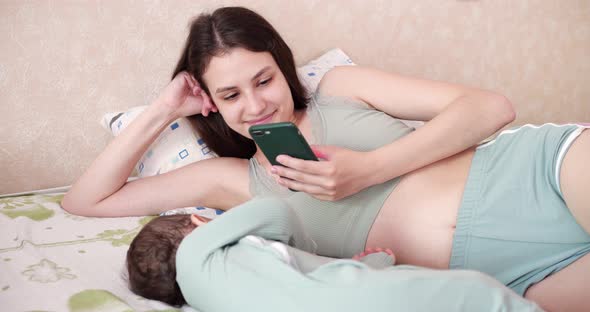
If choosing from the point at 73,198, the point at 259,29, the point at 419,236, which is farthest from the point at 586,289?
the point at 73,198

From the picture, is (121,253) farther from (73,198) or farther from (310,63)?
(310,63)

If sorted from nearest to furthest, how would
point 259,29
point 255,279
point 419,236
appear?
point 255,279 < point 419,236 < point 259,29

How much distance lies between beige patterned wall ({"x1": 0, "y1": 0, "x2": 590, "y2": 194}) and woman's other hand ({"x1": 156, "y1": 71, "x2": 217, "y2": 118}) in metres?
0.27

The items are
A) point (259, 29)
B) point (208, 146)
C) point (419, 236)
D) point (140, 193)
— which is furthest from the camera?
point (208, 146)

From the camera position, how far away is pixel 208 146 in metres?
1.69

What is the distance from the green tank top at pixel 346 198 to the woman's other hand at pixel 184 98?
24 centimetres

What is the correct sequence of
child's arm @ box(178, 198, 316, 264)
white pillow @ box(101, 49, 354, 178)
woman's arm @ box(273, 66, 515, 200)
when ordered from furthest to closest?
white pillow @ box(101, 49, 354, 178), woman's arm @ box(273, 66, 515, 200), child's arm @ box(178, 198, 316, 264)

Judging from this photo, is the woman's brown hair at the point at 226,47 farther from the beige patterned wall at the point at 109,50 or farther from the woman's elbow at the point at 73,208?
the woman's elbow at the point at 73,208

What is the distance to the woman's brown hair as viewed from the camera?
1.42m

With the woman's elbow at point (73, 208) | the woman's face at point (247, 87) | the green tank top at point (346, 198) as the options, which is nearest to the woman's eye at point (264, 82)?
the woman's face at point (247, 87)

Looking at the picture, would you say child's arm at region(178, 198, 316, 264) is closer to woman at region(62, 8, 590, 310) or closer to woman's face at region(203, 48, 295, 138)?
woman at region(62, 8, 590, 310)

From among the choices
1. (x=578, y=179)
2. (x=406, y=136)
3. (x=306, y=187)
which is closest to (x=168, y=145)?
(x=306, y=187)

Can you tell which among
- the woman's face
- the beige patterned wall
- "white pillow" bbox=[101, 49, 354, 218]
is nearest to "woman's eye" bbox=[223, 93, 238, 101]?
the woman's face

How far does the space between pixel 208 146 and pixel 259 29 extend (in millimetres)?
412
